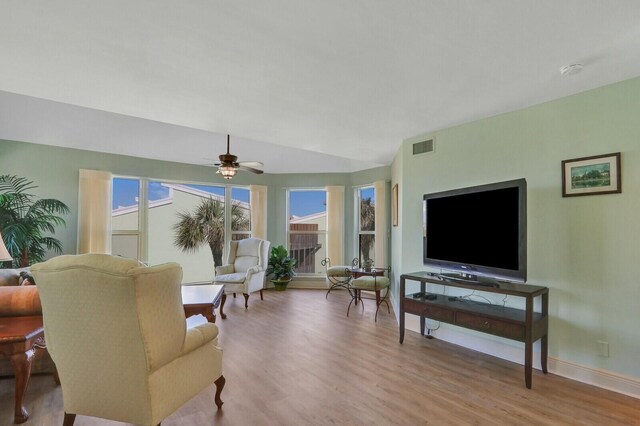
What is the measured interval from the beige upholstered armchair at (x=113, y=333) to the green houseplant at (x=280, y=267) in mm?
4420

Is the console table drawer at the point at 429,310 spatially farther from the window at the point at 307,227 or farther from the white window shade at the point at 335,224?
the window at the point at 307,227

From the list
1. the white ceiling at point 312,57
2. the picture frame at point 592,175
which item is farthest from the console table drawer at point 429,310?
the white ceiling at point 312,57

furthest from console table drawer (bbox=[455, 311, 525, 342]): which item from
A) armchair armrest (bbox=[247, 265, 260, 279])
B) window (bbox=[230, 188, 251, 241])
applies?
window (bbox=[230, 188, 251, 241])

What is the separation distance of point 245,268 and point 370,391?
3644mm

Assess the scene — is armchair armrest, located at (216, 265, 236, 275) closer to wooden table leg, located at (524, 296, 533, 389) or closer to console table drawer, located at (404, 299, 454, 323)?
console table drawer, located at (404, 299, 454, 323)

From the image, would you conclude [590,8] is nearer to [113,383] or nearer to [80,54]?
[80,54]

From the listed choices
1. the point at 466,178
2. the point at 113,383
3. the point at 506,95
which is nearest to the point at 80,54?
the point at 113,383

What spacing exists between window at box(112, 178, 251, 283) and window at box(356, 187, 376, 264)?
2406mm

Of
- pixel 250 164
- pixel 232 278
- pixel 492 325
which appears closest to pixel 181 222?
pixel 232 278

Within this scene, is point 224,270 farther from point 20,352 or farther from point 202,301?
point 20,352

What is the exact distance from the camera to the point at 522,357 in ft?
9.14

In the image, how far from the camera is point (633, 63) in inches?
82.9

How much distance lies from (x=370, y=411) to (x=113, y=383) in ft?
5.18

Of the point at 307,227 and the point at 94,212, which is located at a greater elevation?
the point at 94,212
